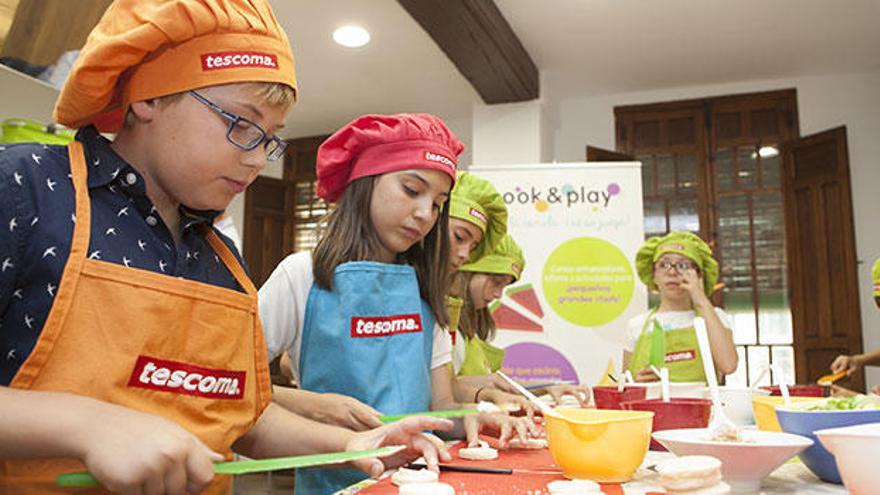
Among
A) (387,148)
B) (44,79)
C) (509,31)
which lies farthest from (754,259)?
(44,79)

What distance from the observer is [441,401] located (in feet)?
5.85

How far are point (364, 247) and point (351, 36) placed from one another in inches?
150

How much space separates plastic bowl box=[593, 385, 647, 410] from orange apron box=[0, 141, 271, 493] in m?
0.85

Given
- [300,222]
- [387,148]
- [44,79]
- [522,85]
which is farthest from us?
[300,222]

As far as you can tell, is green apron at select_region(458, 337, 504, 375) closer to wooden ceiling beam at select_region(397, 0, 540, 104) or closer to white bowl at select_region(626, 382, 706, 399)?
white bowl at select_region(626, 382, 706, 399)

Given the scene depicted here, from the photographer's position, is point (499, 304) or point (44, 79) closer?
point (44, 79)

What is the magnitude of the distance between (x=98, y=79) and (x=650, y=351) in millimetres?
3136

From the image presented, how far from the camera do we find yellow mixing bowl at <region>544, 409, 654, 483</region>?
92cm

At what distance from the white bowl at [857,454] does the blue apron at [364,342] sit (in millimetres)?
932

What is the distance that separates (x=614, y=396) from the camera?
1.56 metres

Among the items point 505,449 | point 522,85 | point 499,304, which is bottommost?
point 505,449

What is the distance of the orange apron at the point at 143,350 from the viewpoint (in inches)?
32.6

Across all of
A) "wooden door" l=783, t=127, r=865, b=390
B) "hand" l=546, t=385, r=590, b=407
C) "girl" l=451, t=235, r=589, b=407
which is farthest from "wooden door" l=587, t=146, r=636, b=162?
"hand" l=546, t=385, r=590, b=407

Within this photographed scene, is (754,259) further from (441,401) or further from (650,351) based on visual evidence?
(441,401)
